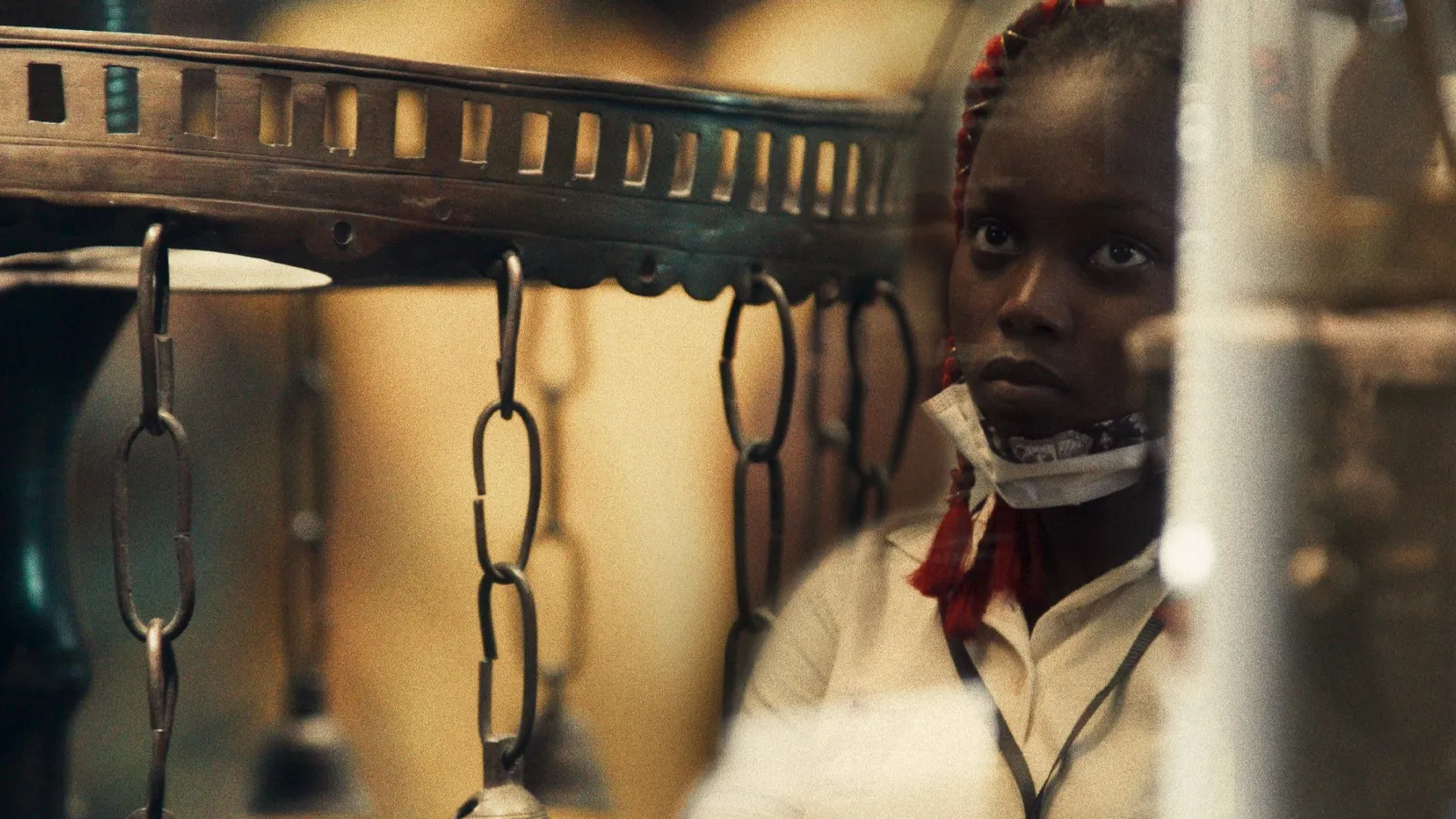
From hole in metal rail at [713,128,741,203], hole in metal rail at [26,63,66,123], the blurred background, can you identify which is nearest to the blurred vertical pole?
the blurred background

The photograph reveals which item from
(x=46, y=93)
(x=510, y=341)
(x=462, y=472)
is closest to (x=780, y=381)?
(x=510, y=341)

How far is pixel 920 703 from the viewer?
2.11ft

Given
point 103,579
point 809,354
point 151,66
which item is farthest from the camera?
point 103,579

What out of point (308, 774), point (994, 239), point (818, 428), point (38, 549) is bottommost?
point (308, 774)

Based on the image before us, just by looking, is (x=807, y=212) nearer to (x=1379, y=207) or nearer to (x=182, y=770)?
(x=1379, y=207)

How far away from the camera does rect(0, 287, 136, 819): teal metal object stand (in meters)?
0.88

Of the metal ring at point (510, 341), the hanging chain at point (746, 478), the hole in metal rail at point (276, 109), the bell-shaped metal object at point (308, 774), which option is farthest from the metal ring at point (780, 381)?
the bell-shaped metal object at point (308, 774)

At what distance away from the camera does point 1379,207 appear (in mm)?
572

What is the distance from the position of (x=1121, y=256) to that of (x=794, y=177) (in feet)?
0.74

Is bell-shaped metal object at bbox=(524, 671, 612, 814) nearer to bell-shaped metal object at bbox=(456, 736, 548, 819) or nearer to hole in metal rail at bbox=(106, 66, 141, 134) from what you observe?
bell-shaped metal object at bbox=(456, 736, 548, 819)

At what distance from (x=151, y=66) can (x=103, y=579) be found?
0.37m

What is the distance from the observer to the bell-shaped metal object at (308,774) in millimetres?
902

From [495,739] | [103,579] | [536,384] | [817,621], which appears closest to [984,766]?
[817,621]

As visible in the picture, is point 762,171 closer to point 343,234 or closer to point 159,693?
point 343,234
